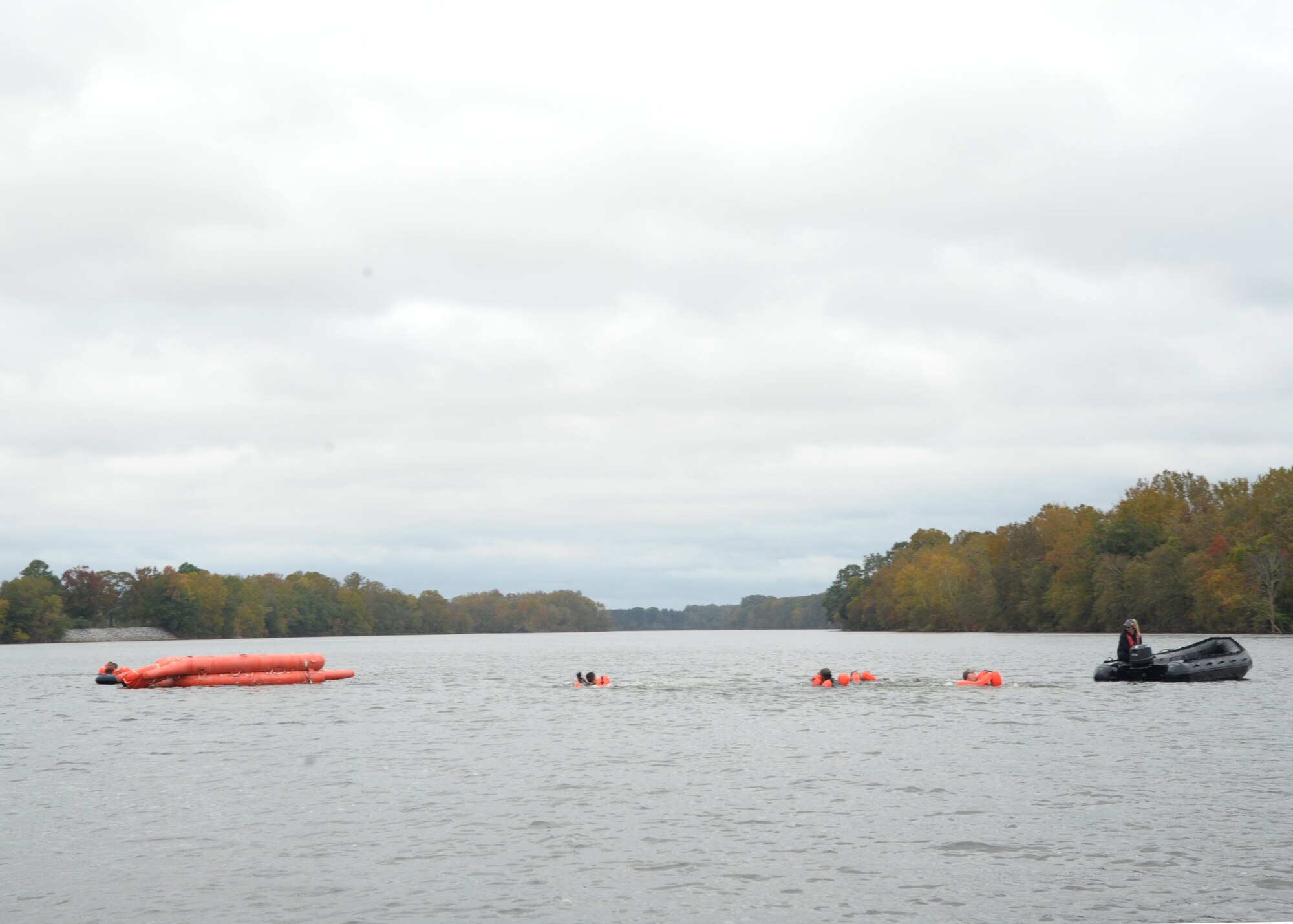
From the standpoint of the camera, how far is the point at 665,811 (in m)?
19.8

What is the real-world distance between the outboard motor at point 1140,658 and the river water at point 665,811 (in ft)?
7.79

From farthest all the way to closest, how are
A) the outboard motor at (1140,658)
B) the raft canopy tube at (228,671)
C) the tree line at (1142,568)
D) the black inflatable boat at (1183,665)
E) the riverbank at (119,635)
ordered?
the riverbank at (119,635) → the tree line at (1142,568) → the raft canopy tube at (228,671) → the black inflatable boat at (1183,665) → the outboard motor at (1140,658)

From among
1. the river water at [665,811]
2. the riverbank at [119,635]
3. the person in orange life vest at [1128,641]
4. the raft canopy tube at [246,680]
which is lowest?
the riverbank at [119,635]

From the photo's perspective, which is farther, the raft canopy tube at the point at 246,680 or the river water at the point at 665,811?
the raft canopy tube at the point at 246,680

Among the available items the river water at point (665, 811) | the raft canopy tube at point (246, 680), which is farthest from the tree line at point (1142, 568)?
the raft canopy tube at point (246, 680)

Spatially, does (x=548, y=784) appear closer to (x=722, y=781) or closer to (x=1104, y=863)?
(x=722, y=781)

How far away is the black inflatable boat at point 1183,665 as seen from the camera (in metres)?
45.7

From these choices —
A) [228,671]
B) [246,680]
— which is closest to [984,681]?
[246,680]

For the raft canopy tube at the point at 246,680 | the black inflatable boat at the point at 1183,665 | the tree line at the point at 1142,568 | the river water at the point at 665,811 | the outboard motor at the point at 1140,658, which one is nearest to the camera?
the river water at the point at 665,811

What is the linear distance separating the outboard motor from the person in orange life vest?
91mm

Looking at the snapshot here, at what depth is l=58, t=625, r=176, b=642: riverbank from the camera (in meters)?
189

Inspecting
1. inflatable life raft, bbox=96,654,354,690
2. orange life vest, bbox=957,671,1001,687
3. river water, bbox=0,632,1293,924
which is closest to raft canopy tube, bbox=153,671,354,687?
inflatable life raft, bbox=96,654,354,690

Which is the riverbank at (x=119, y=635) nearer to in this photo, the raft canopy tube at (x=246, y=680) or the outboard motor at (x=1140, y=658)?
the raft canopy tube at (x=246, y=680)

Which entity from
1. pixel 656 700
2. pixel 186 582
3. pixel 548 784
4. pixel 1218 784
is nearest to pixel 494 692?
pixel 656 700
